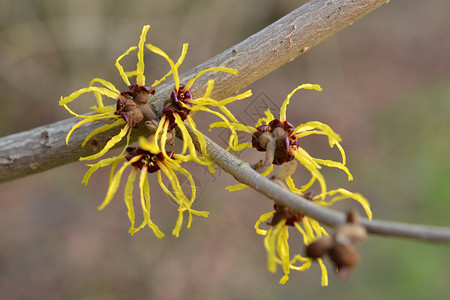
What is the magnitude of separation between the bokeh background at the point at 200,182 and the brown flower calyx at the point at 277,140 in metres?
2.32

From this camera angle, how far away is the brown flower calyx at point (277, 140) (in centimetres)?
120

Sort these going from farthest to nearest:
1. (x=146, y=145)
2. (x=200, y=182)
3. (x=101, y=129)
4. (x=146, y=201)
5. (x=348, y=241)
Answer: (x=200, y=182), (x=101, y=129), (x=146, y=201), (x=146, y=145), (x=348, y=241)

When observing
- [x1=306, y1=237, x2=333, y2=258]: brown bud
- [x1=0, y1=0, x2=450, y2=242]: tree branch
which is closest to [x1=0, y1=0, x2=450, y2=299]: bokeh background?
[x1=0, y1=0, x2=450, y2=242]: tree branch

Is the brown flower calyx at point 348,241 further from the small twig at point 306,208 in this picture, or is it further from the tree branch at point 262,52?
the tree branch at point 262,52

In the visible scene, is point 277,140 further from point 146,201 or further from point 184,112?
point 146,201

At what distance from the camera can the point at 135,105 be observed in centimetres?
122

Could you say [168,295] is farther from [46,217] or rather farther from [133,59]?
[133,59]

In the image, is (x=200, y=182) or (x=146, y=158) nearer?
(x=146, y=158)

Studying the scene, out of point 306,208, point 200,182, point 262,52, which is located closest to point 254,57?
point 262,52

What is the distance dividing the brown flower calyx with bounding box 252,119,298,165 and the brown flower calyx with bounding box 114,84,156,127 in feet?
1.07

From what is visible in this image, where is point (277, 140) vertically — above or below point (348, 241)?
above

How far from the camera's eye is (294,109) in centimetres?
689

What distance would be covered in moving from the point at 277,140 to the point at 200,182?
229 centimetres

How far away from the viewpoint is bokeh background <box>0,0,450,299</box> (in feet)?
14.5
